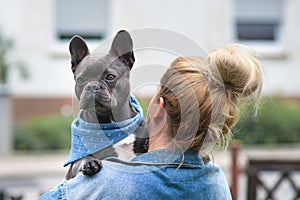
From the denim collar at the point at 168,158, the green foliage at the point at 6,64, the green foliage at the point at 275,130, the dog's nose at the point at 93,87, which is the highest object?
the dog's nose at the point at 93,87

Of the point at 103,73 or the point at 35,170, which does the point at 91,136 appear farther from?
the point at 35,170

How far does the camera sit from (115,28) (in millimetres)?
17172

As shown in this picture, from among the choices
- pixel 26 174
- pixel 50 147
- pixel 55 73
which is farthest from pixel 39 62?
pixel 26 174

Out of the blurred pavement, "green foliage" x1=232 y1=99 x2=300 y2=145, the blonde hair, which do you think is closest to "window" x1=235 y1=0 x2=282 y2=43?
"green foliage" x1=232 y1=99 x2=300 y2=145

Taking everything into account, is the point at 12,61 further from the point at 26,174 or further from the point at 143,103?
the point at 143,103

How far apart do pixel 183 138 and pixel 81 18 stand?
1507cm

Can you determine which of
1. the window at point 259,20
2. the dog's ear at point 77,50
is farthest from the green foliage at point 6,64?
the dog's ear at point 77,50

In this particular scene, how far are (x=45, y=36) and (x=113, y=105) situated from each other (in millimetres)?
14329

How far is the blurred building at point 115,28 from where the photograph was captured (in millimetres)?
16312

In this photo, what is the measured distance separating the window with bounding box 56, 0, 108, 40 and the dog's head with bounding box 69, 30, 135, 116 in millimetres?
14412

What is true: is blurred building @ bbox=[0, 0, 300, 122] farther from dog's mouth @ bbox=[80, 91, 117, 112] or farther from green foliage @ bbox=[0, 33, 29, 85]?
dog's mouth @ bbox=[80, 91, 117, 112]

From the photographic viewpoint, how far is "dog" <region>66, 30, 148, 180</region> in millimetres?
2549

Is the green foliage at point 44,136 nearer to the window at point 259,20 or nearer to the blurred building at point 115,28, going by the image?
the blurred building at point 115,28

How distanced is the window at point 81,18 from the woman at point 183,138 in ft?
48.0
